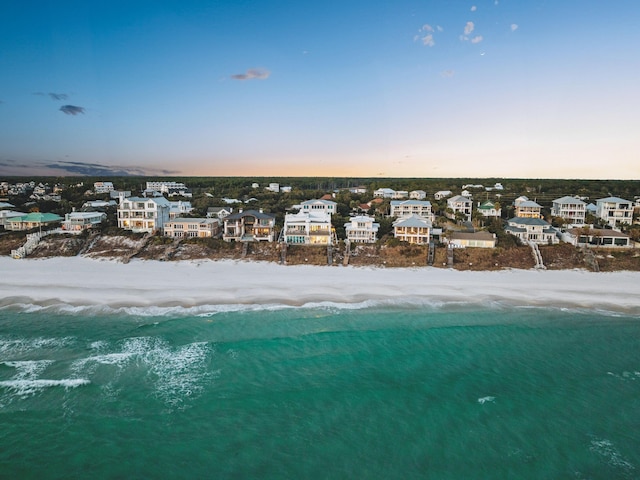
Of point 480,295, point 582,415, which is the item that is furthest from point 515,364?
point 480,295

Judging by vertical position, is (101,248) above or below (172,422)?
above

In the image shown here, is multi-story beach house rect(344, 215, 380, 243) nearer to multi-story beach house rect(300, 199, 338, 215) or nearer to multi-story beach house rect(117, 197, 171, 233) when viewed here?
multi-story beach house rect(300, 199, 338, 215)

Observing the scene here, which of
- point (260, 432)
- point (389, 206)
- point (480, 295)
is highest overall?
point (389, 206)

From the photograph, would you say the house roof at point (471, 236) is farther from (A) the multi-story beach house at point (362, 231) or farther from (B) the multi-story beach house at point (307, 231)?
(B) the multi-story beach house at point (307, 231)

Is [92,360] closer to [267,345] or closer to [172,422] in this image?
[172,422]

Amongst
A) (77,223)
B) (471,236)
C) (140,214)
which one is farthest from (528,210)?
(77,223)
